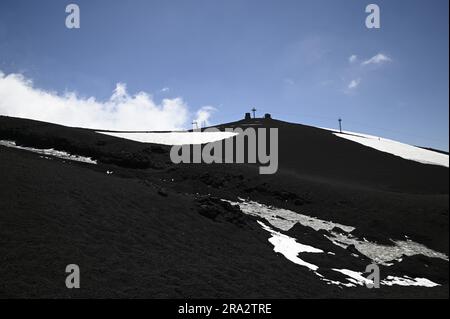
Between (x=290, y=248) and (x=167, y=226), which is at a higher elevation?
(x=167, y=226)

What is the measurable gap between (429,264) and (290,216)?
9577 mm

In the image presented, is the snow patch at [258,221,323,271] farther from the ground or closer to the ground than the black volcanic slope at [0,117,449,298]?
closer to the ground

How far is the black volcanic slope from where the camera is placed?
37.6 feet

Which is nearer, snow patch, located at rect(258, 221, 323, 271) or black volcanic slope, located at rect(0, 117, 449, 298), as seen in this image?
black volcanic slope, located at rect(0, 117, 449, 298)

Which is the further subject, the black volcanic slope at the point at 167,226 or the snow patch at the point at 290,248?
the snow patch at the point at 290,248

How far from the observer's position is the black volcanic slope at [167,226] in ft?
37.6

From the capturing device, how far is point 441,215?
2806 cm

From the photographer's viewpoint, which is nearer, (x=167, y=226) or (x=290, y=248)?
(x=167, y=226)

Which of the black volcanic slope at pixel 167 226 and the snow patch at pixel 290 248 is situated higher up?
the black volcanic slope at pixel 167 226

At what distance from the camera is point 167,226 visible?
1762 cm
